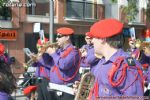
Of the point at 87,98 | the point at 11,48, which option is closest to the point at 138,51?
the point at 87,98

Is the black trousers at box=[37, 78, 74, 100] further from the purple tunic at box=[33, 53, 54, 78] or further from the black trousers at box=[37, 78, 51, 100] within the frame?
the purple tunic at box=[33, 53, 54, 78]

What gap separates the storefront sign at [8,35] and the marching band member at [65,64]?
13355mm

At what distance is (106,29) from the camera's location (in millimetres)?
3998

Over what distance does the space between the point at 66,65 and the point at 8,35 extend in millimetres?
14384

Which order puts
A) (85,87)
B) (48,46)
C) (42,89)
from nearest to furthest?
(85,87) < (48,46) < (42,89)

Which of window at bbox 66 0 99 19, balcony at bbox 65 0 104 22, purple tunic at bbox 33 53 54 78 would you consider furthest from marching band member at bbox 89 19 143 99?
window at bbox 66 0 99 19

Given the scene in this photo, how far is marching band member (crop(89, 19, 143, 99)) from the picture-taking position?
3910 millimetres

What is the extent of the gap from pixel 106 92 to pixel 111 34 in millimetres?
455

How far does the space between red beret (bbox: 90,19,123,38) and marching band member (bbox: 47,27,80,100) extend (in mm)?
4010

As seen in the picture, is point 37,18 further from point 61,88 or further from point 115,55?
point 115,55

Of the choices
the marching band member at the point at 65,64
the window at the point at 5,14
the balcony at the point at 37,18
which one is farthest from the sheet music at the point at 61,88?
the balcony at the point at 37,18

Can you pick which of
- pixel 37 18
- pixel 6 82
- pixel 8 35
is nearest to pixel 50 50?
pixel 6 82

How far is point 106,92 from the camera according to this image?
3.96m

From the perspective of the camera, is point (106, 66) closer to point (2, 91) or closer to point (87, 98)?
point (87, 98)
